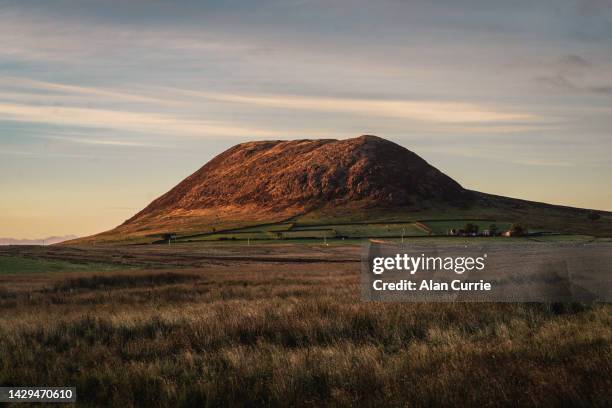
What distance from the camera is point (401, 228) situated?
6599 inches

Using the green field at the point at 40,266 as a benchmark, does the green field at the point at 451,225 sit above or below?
above

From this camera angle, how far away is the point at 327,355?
513 inches

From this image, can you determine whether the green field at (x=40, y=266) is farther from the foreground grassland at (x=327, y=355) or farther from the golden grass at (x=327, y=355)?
the foreground grassland at (x=327, y=355)

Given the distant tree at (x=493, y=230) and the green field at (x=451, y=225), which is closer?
the distant tree at (x=493, y=230)

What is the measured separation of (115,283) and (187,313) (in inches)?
872

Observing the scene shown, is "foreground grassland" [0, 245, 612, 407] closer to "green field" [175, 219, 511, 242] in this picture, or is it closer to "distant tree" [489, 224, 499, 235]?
"green field" [175, 219, 511, 242]

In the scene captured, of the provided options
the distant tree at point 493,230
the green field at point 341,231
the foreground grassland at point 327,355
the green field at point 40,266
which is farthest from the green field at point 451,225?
the foreground grassland at point 327,355

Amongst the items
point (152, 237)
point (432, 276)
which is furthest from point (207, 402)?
point (152, 237)

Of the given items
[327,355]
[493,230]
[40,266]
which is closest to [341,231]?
[493,230]

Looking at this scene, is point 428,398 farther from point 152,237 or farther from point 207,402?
point 152,237

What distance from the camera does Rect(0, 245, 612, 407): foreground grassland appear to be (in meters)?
10.3

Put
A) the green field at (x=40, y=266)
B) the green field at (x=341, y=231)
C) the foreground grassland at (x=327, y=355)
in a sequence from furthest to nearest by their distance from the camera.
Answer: the green field at (x=341, y=231) < the green field at (x=40, y=266) < the foreground grassland at (x=327, y=355)

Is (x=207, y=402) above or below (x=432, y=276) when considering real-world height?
below

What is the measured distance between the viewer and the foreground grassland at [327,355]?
10288 millimetres
